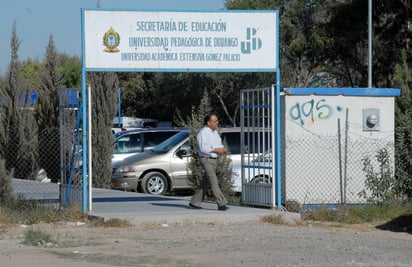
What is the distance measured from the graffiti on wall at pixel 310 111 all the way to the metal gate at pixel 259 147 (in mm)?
598

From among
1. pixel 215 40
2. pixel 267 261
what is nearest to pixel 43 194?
pixel 215 40

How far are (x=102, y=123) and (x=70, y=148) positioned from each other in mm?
6802

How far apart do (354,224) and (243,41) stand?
4.03m

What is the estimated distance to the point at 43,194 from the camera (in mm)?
17922

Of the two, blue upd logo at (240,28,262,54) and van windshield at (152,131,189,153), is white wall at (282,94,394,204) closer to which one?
blue upd logo at (240,28,262,54)

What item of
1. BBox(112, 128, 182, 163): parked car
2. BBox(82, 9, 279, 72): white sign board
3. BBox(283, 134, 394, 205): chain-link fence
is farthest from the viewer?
BBox(112, 128, 182, 163): parked car

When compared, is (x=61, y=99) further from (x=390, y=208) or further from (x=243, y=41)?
(x=390, y=208)

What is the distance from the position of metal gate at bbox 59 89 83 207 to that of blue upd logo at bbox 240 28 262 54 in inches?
128

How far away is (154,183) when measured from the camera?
2072 cm

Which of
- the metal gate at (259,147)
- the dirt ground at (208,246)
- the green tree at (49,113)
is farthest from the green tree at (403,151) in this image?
the green tree at (49,113)

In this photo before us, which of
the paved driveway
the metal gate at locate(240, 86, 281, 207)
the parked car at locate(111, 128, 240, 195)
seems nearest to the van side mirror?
the parked car at locate(111, 128, 240, 195)

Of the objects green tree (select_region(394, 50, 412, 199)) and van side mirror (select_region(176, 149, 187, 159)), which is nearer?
green tree (select_region(394, 50, 412, 199))

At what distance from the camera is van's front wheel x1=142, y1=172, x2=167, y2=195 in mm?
20656

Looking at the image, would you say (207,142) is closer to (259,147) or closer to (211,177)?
(211,177)
